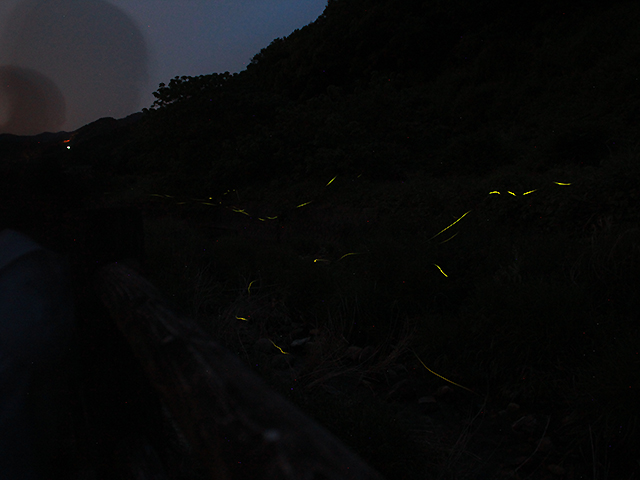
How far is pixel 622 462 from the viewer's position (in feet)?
6.70

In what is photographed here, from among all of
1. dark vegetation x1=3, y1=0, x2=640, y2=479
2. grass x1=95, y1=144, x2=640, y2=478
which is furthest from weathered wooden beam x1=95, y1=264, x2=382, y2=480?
grass x1=95, y1=144, x2=640, y2=478

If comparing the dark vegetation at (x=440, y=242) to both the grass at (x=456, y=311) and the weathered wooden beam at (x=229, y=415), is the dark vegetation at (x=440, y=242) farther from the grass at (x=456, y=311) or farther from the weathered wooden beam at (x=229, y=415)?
the weathered wooden beam at (x=229, y=415)

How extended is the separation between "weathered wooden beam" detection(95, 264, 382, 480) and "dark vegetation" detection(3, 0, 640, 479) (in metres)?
0.91

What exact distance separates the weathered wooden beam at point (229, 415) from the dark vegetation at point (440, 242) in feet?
2.99

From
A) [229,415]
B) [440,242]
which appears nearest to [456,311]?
[440,242]

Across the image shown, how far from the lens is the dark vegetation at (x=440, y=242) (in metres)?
2.32

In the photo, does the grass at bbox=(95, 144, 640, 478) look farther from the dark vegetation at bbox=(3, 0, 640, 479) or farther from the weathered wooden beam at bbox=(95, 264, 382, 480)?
the weathered wooden beam at bbox=(95, 264, 382, 480)

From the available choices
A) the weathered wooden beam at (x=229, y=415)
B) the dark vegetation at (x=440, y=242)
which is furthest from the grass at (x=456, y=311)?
the weathered wooden beam at (x=229, y=415)

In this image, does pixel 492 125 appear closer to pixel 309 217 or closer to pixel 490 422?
pixel 309 217

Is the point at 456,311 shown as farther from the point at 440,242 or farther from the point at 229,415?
the point at 229,415

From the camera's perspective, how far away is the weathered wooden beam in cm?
52

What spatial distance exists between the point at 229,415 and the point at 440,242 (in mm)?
4935

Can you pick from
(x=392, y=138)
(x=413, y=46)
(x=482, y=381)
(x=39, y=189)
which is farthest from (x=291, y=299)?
(x=413, y=46)

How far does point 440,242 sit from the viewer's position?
5.22 m
